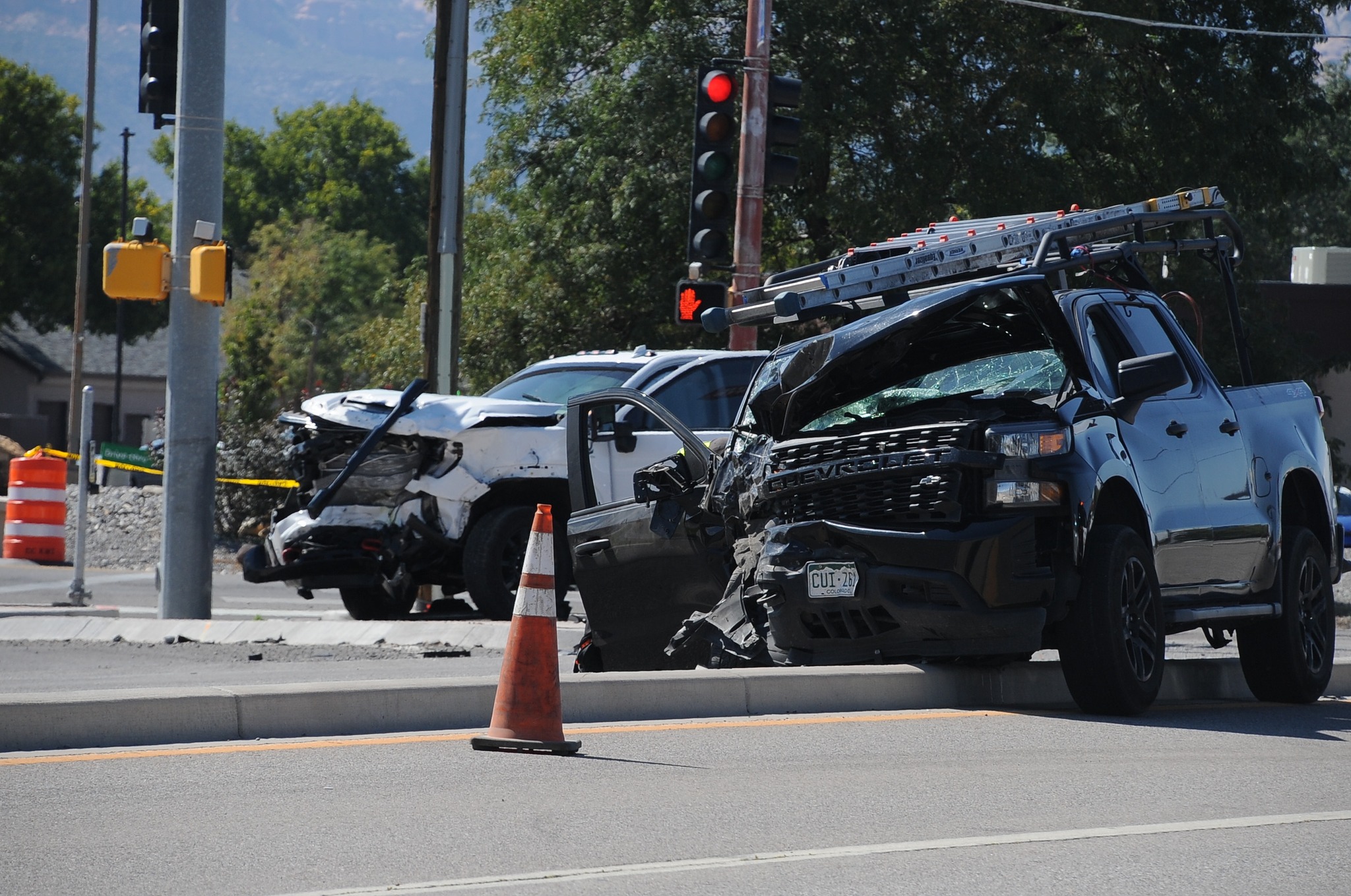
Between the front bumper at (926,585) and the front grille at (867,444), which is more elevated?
the front grille at (867,444)

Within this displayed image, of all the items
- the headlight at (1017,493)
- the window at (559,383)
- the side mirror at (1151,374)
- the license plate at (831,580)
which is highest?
the window at (559,383)

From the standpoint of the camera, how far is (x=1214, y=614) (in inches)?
351

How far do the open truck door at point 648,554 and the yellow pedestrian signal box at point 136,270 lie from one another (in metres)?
4.92

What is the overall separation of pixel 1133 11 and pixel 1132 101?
4.67 ft

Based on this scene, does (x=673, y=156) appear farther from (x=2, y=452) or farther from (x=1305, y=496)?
(x=1305, y=496)

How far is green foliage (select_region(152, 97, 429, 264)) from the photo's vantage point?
301ft

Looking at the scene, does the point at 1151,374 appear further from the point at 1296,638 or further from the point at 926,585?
the point at 1296,638

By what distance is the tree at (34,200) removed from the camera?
2178 inches

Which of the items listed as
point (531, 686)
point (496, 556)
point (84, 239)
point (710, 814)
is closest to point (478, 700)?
point (531, 686)

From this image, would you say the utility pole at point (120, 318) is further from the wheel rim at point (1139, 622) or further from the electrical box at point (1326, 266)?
Answer: the wheel rim at point (1139, 622)

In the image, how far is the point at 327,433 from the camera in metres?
13.2

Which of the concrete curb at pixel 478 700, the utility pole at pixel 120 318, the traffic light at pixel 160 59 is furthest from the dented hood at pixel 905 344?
the utility pole at pixel 120 318

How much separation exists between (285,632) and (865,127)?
47.6 ft

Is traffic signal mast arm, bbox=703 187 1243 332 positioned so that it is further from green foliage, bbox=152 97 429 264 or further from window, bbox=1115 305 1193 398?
green foliage, bbox=152 97 429 264
